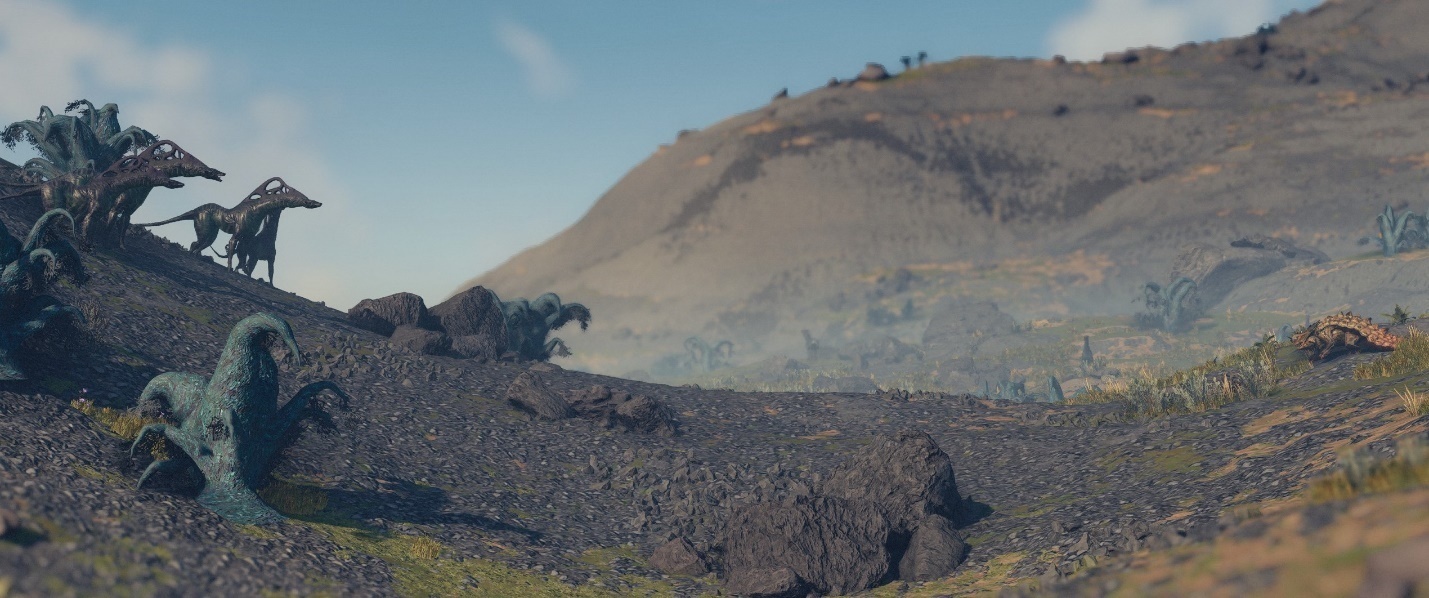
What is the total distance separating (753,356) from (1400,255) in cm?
5904

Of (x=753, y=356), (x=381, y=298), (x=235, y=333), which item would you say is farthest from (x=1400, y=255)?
(x=235, y=333)

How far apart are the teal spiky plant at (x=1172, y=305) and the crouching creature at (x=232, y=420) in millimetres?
62364

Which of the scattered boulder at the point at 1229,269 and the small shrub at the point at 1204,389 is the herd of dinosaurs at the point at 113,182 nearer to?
the small shrub at the point at 1204,389

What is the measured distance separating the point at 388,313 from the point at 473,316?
3026mm

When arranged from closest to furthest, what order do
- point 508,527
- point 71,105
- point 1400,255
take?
point 508,527 < point 71,105 < point 1400,255

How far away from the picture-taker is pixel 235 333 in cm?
1736

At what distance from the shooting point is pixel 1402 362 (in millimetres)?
23938

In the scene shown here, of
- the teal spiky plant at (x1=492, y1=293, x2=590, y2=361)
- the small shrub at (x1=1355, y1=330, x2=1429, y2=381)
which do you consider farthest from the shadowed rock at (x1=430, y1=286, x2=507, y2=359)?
the small shrub at (x1=1355, y1=330, x2=1429, y2=381)

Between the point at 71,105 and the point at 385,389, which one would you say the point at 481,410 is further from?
the point at 71,105

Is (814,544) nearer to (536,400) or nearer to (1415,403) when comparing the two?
(1415,403)

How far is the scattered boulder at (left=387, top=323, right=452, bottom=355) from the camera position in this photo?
3294 cm

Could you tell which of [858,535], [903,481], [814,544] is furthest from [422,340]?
[858,535]

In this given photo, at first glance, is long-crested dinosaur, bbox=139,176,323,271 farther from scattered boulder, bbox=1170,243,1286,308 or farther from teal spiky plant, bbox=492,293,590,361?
scattered boulder, bbox=1170,243,1286,308

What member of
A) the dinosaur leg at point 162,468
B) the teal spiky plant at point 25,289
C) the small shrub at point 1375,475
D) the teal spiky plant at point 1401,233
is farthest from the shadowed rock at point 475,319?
the teal spiky plant at point 1401,233
